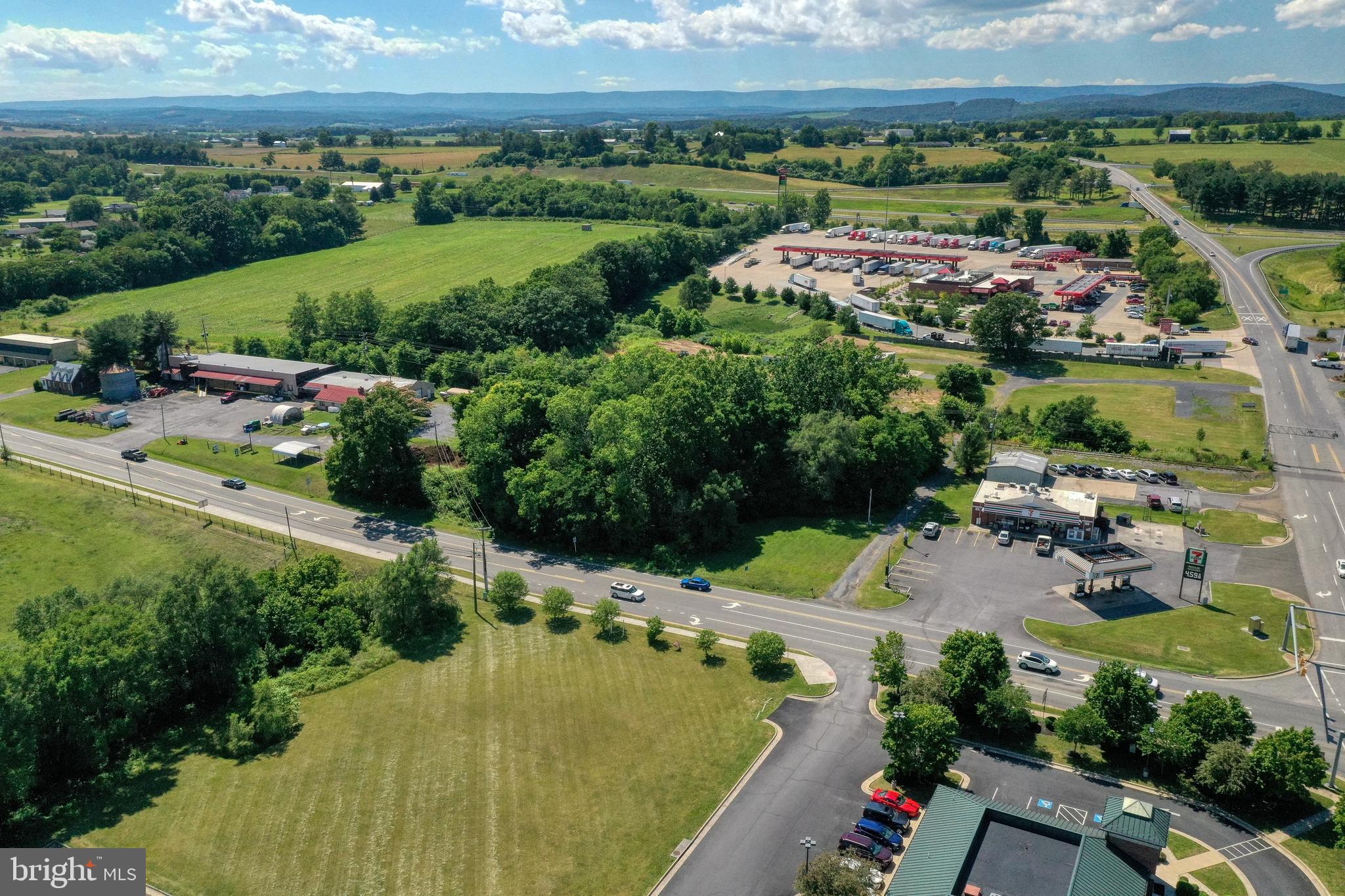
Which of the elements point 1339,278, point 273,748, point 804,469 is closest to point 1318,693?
point 804,469

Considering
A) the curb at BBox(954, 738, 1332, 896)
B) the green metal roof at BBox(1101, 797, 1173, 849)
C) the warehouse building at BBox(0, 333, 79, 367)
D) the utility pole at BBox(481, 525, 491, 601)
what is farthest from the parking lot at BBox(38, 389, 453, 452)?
the green metal roof at BBox(1101, 797, 1173, 849)

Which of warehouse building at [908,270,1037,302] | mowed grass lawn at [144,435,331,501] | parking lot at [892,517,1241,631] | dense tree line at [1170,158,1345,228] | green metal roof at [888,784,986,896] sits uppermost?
dense tree line at [1170,158,1345,228]

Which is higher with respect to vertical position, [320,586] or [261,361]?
[261,361]

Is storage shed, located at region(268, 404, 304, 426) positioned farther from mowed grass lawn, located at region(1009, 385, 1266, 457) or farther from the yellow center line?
the yellow center line

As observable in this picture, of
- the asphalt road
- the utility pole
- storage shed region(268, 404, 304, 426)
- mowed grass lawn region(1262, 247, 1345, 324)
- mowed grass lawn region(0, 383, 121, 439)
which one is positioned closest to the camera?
the asphalt road

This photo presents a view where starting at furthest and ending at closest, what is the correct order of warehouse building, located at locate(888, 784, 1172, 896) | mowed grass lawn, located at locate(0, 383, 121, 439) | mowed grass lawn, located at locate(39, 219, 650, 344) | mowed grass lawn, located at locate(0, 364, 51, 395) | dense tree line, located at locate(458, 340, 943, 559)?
mowed grass lawn, located at locate(39, 219, 650, 344)
mowed grass lawn, located at locate(0, 364, 51, 395)
mowed grass lawn, located at locate(0, 383, 121, 439)
dense tree line, located at locate(458, 340, 943, 559)
warehouse building, located at locate(888, 784, 1172, 896)

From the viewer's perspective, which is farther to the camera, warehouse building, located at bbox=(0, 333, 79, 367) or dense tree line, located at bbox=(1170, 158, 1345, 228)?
dense tree line, located at bbox=(1170, 158, 1345, 228)

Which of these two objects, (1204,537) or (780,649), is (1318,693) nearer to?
(1204,537)
